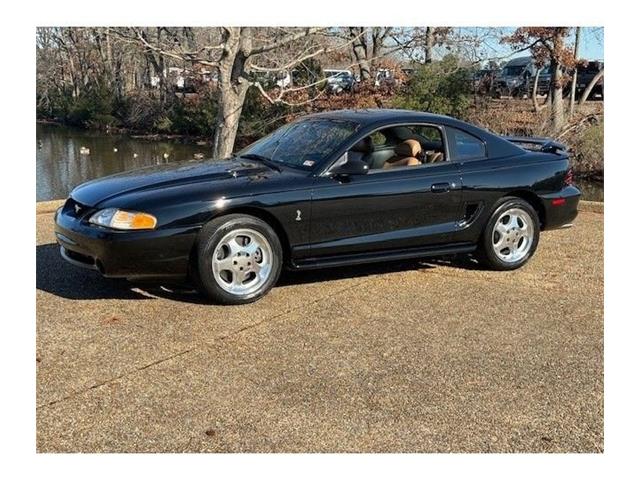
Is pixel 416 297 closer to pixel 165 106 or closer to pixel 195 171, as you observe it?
pixel 195 171

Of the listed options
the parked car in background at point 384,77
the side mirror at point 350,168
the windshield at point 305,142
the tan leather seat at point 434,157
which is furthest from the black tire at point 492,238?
the parked car in background at point 384,77

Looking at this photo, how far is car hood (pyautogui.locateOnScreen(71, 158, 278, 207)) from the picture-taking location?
5156 millimetres

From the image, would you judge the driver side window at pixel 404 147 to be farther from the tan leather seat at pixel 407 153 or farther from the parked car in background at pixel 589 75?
the parked car in background at pixel 589 75

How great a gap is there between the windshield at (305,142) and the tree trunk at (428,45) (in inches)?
580

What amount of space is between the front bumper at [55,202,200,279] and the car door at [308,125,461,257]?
1.05 metres

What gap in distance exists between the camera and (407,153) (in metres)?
6.02

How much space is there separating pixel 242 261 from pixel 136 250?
0.79 metres

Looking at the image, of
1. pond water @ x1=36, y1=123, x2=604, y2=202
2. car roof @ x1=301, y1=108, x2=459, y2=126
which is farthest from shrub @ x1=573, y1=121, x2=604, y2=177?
car roof @ x1=301, y1=108, x2=459, y2=126

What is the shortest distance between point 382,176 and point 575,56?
18761 millimetres

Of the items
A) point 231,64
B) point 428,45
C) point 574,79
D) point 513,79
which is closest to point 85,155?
point 428,45

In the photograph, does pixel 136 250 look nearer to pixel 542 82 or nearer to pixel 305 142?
pixel 305 142

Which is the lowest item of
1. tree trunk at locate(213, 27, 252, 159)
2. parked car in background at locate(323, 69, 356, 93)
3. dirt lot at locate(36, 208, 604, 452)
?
dirt lot at locate(36, 208, 604, 452)

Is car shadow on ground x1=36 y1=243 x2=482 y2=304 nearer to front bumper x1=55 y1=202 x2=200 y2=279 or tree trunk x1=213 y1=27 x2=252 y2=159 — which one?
front bumper x1=55 y1=202 x2=200 y2=279

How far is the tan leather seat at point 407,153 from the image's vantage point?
5953 millimetres
